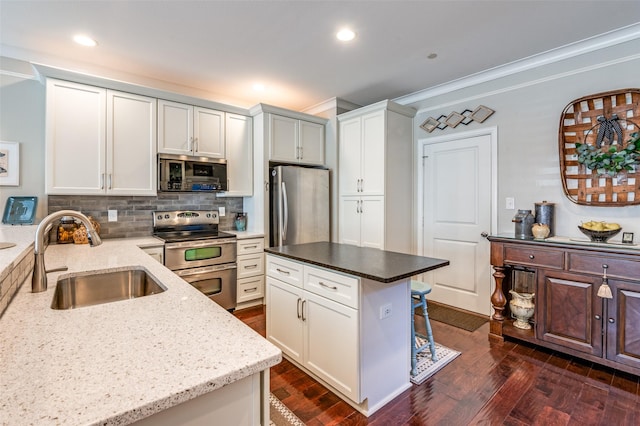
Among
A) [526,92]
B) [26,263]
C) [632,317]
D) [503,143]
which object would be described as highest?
[526,92]

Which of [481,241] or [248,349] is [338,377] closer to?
[248,349]

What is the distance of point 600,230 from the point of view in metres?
2.37

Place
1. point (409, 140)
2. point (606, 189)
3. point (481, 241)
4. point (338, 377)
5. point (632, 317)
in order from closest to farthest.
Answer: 1. point (338, 377)
2. point (632, 317)
3. point (606, 189)
4. point (481, 241)
5. point (409, 140)

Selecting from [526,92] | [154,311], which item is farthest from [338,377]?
[526,92]

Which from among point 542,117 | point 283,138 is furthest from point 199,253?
point 542,117

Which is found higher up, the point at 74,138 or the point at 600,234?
the point at 74,138

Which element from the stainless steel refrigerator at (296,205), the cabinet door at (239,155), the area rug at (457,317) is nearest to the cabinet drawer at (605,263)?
the area rug at (457,317)

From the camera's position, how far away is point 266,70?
3219 mm

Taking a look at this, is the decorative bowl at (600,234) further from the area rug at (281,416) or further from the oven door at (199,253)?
the oven door at (199,253)

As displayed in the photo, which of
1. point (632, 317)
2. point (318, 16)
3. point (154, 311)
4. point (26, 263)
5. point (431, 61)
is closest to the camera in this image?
point (154, 311)

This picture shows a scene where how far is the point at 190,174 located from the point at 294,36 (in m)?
1.79

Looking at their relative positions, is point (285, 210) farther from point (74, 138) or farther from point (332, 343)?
point (74, 138)

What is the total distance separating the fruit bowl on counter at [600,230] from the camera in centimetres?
234

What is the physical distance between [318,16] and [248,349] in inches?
91.7
